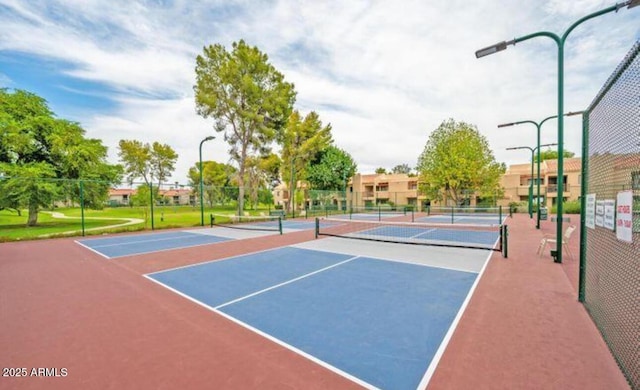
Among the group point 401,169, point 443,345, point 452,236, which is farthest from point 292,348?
point 401,169

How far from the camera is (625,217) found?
3230 millimetres

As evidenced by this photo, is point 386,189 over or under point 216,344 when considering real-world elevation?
over

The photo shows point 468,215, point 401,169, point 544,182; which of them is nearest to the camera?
point 468,215

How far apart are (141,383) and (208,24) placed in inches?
597

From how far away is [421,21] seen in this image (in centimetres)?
1062

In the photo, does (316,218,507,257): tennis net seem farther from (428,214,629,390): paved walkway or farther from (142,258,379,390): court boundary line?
(142,258,379,390): court boundary line

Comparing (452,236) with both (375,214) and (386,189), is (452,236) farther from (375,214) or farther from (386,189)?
(386,189)

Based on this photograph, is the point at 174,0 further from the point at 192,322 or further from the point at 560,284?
the point at 560,284

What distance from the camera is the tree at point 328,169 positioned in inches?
1564

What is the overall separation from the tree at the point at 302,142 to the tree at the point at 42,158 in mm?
19970

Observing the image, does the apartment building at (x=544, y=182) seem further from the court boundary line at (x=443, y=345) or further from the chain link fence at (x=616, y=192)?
the court boundary line at (x=443, y=345)

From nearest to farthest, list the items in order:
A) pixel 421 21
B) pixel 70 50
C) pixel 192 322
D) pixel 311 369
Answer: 1. pixel 311 369
2. pixel 192 322
3. pixel 421 21
4. pixel 70 50

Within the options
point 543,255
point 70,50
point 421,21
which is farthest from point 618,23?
point 70,50

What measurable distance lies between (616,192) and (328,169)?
36248 mm
